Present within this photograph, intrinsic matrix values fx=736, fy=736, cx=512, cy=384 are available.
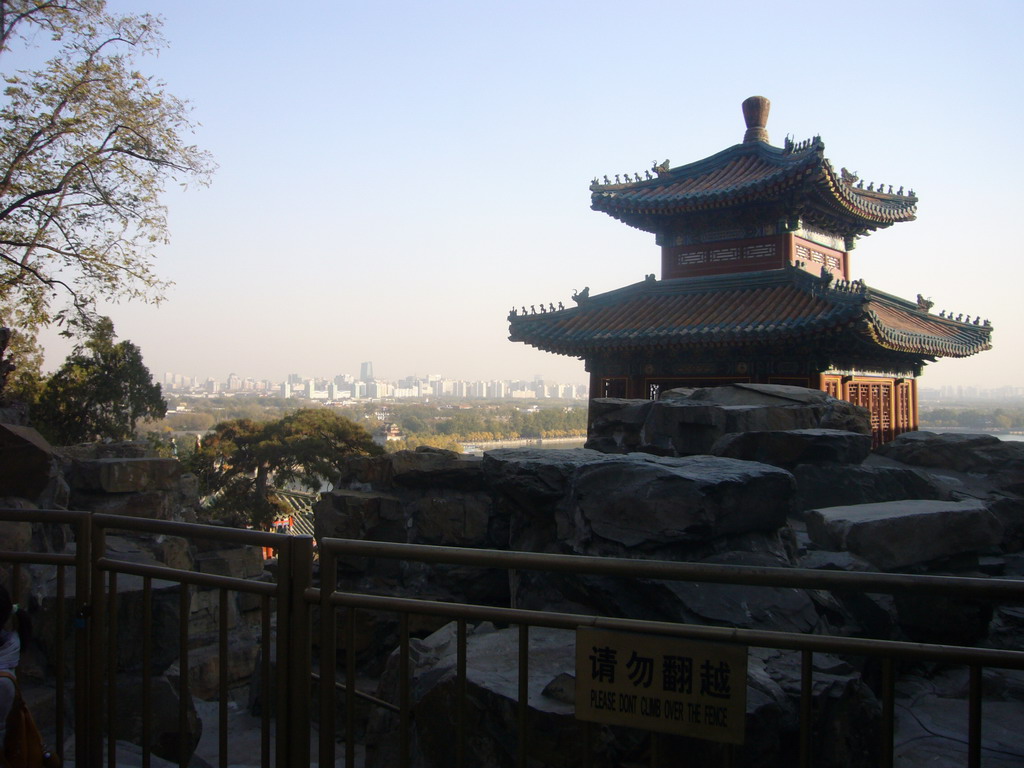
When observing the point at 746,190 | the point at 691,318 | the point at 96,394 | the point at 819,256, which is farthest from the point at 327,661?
the point at 96,394

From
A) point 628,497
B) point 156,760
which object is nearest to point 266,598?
point 156,760

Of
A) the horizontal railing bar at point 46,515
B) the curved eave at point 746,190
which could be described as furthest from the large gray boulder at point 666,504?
the curved eave at point 746,190

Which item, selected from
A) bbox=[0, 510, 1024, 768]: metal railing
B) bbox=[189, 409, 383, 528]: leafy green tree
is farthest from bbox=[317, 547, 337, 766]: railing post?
bbox=[189, 409, 383, 528]: leafy green tree

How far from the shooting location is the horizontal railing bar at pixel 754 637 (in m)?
1.65

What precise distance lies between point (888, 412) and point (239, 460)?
17.1 meters

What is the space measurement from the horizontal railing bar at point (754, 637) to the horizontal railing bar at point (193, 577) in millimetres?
408

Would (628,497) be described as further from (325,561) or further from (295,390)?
(295,390)

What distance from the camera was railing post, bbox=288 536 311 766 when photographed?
2.25 m

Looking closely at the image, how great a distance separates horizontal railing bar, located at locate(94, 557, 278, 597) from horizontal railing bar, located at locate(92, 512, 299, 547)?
12cm

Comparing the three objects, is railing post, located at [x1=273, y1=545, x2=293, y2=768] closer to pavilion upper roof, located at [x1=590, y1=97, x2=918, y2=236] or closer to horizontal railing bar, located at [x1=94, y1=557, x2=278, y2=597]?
horizontal railing bar, located at [x1=94, y1=557, x2=278, y2=597]

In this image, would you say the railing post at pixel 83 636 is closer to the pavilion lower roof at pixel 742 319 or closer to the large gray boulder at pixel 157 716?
the large gray boulder at pixel 157 716

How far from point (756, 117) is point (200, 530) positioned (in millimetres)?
13699

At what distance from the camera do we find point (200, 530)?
242 centimetres

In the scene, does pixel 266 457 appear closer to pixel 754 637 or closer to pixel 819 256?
pixel 819 256
